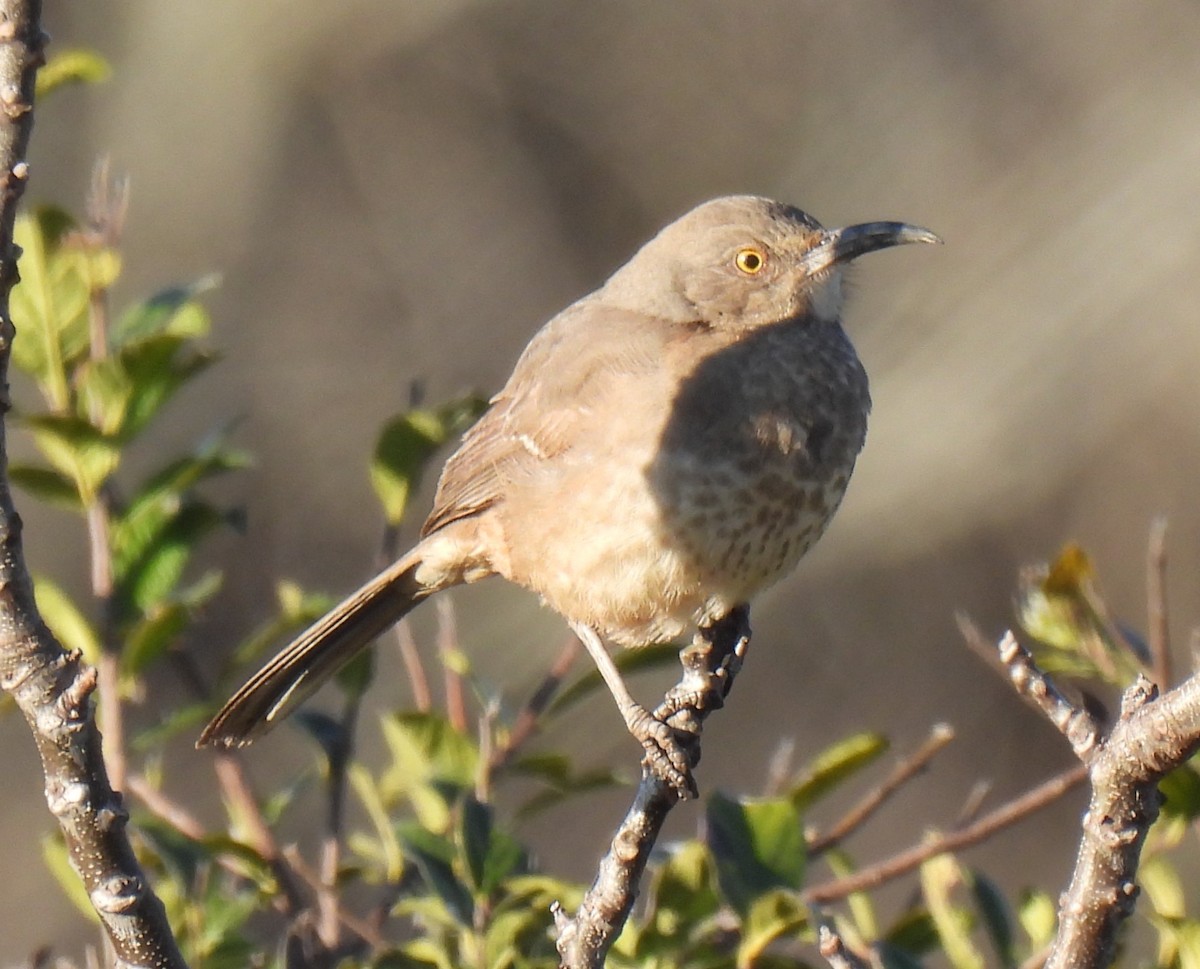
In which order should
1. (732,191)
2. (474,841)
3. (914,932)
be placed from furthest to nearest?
1. (732,191)
2. (914,932)
3. (474,841)

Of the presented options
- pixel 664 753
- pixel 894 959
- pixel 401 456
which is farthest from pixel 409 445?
pixel 894 959

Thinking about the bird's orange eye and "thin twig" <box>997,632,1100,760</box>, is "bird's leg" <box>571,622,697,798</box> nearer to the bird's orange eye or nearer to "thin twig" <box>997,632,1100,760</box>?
"thin twig" <box>997,632,1100,760</box>

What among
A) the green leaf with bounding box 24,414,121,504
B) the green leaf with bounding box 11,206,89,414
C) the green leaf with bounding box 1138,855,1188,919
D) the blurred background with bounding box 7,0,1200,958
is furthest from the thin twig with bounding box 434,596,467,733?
the blurred background with bounding box 7,0,1200,958

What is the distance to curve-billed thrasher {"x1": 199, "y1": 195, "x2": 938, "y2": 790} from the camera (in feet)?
12.0

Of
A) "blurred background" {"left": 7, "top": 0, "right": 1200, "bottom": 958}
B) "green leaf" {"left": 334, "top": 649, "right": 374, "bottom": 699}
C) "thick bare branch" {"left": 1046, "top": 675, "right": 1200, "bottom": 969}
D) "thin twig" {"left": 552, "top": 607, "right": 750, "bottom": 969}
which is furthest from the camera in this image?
"blurred background" {"left": 7, "top": 0, "right": 1200, "bottom": 958}

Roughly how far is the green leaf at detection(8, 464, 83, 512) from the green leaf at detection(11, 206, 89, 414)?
134 mm

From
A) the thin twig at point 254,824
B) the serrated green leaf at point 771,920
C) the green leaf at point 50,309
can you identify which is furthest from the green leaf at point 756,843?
the green leaf at point 50,309

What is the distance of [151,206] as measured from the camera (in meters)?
9.24

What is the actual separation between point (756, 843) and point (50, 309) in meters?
1.65

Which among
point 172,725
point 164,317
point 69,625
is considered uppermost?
point 164,317

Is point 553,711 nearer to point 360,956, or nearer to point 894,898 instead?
point 360,956

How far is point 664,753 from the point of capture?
124 inches

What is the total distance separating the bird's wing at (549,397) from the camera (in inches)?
157

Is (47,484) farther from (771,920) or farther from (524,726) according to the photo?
(771,920)
